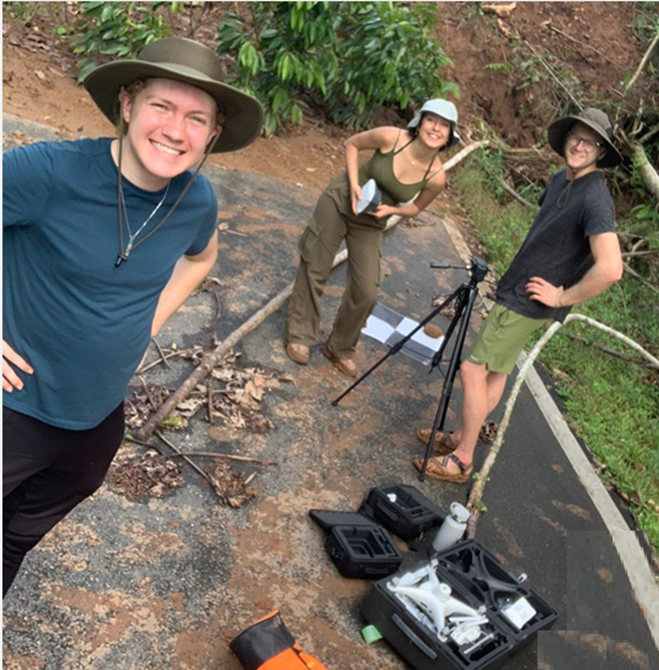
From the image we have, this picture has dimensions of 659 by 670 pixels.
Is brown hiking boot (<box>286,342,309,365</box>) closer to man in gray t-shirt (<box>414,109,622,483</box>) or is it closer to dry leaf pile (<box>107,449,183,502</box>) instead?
man in gray t-shirt (<box>414,109,622,483</box>)

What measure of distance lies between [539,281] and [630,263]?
6781mm

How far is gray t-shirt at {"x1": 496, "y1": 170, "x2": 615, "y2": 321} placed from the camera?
167 inches

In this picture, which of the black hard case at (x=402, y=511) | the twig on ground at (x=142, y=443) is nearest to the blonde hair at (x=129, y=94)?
the twig on ground at (x=142, y=443)

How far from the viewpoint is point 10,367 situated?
87.0 inches

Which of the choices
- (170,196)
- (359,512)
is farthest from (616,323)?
(170,196)

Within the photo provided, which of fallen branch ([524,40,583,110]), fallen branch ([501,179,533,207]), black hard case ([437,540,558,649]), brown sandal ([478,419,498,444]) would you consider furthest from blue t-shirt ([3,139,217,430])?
fallen branch ([524,40,583,110])

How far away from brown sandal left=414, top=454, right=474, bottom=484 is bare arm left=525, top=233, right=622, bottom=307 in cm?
131

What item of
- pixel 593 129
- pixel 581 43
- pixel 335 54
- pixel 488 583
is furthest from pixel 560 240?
pixel 581 43

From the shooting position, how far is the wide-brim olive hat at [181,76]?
7.03 feet

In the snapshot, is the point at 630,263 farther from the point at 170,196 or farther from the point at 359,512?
the point at 170,196

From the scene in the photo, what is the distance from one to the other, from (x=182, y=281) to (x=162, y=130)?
775 mm

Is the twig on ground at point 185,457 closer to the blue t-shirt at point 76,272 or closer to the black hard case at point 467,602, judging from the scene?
the black hard case at point 467,602

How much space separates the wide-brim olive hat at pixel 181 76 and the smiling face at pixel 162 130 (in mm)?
40

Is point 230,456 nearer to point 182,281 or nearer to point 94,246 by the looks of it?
point 182,281
